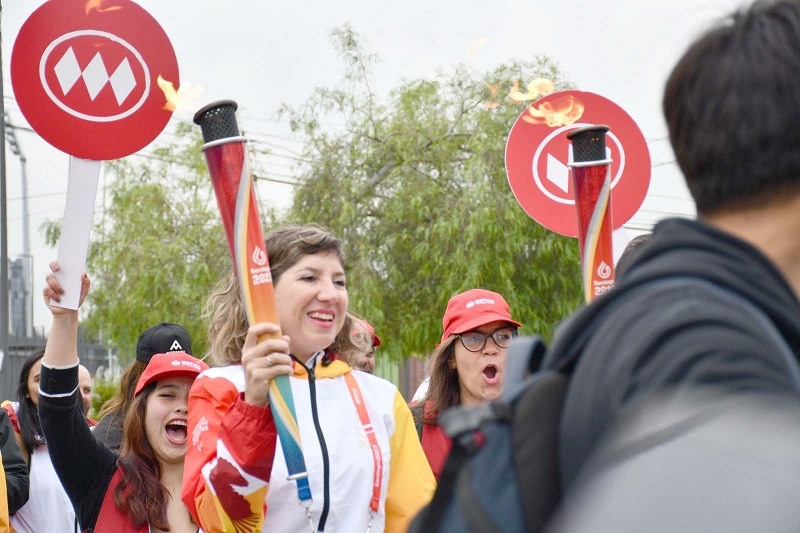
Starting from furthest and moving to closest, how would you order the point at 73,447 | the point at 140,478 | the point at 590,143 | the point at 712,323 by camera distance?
the point at 140,478 → the point at 73,447 → the point at 590,143 → the point at 712,323

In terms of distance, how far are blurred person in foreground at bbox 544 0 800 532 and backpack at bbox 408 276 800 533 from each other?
0.04 feet

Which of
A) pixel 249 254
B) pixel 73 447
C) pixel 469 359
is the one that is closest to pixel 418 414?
pixel 469 359

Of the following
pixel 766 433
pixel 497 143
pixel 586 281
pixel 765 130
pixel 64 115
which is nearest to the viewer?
pixel 766 433

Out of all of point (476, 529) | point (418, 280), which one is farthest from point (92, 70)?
point (418, 280)

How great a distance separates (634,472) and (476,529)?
11.6 inches

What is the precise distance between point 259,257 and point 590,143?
4.09 feet

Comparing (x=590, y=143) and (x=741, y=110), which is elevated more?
(x=590, y=143)

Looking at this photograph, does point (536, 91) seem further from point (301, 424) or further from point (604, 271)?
point (301, 424)

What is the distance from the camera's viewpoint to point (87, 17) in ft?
14.5

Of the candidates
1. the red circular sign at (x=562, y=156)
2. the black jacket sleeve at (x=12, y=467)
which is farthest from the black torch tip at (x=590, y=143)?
the black jacket sleeve at (x=12, y=467)

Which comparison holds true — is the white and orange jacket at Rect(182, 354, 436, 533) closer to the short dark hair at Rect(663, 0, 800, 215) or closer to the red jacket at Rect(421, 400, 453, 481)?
the red jacket at Rect(421, 400, 453, 481)

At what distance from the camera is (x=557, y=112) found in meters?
5.27

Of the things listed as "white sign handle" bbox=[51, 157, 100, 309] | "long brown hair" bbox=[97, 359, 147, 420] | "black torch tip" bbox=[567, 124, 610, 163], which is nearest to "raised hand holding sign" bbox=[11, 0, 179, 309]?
"white sign handle" bbox=[51, 157, 100, 309]

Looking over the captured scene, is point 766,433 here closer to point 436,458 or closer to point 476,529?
point 476,529
